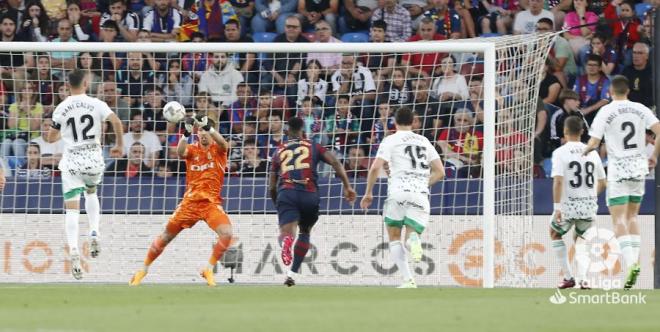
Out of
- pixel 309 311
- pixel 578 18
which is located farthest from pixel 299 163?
pixel 578 18

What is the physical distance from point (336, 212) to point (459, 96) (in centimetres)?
214

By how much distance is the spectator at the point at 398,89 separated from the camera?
1973cm

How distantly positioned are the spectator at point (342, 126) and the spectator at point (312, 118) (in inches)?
3.6

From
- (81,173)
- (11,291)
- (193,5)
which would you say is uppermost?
(193,5)

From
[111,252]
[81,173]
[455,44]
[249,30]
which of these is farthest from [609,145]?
[249,30]

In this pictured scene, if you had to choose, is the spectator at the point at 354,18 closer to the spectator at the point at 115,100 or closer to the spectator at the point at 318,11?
the spectator at the point at 318,11

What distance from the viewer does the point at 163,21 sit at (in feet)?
77.4

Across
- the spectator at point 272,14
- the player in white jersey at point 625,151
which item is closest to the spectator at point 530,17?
the spectator at point 272,14

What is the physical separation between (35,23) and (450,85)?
7.26 m

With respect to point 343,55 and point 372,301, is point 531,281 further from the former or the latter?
point 372,301

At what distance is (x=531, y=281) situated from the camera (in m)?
19.1

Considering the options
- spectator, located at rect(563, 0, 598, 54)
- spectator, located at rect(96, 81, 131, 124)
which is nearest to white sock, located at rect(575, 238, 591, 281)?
spectator, located at rect(563, 0, 598, 54)

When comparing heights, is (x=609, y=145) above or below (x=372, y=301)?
above

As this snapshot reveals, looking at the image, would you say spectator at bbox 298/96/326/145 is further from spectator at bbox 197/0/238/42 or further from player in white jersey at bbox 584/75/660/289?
player in white jersey at bbox 584/75/660/289
